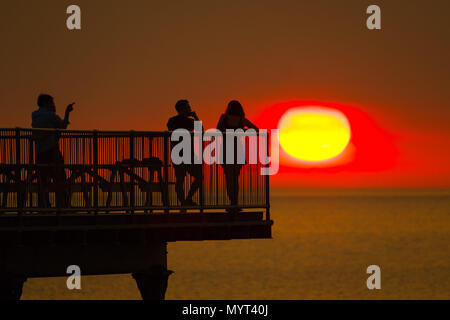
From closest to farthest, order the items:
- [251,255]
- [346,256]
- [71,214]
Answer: [71,214], [346,256], [251,255]

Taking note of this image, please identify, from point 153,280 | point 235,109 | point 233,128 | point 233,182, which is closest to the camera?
point 235,109

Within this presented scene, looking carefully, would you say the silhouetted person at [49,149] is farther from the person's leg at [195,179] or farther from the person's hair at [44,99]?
the person's leg at [195,179]

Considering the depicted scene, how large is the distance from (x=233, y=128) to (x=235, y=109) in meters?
0.43

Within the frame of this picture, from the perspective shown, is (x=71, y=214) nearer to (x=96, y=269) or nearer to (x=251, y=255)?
(x=96, y=269)

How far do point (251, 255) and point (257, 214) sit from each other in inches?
7099

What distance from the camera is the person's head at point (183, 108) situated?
776 inches

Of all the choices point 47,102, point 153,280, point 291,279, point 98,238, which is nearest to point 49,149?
point 47,102

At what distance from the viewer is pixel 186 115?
→ 1984 centimetres

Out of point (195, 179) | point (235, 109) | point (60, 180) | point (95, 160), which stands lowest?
point (60, 180)

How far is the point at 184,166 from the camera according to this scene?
1992 cm

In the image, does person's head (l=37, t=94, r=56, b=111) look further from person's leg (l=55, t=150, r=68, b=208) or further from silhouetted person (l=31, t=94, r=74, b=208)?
person's leg (l=55, t=150, r=68, b=208)

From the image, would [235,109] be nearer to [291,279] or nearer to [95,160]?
[95,160]
